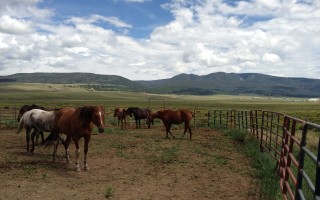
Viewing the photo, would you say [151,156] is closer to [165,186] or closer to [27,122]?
[165,186]

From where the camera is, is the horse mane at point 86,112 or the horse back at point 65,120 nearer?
the horse mane at point 86,112

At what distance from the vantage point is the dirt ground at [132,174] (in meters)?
7.98

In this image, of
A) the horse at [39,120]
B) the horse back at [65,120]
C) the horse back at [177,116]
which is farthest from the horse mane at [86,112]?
the horse back at [177,116]

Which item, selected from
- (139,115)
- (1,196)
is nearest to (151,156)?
(1,196)

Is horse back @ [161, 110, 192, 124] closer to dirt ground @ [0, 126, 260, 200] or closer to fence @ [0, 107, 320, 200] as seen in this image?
dirt ground @ [0, 126, 260, 200]

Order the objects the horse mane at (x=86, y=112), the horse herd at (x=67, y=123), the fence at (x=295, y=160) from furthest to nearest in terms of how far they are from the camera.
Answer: the horse mane at (x=86, y=112)
the horse herd at (x=67, y=123)
the fence at (x=295, y=160)

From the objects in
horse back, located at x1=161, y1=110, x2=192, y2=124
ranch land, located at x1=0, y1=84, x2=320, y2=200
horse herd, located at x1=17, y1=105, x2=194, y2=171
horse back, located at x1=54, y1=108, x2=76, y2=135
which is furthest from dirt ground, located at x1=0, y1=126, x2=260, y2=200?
horse back, located at x1=161, y1=110, x2=192, y2=124

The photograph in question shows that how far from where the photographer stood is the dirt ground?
7.98m

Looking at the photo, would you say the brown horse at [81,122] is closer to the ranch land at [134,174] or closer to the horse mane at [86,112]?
the horse mane at [86,112]

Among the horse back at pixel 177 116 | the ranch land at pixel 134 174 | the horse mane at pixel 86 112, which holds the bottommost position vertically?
the ranch land at pixel 134 174

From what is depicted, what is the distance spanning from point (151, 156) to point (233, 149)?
3888 mm

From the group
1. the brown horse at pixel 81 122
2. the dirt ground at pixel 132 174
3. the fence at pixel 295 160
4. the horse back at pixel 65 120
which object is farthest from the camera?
the horse back at pixel 65 120

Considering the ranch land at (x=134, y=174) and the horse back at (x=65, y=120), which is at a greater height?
the horse back at (x=65, y=120)

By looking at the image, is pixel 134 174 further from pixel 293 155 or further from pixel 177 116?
pixel 177 116
